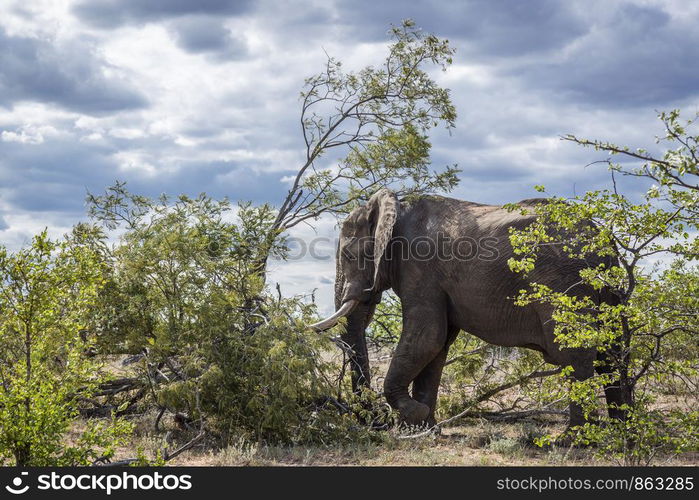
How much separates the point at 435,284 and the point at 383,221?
4.38 ft

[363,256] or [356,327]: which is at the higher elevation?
[363,256]

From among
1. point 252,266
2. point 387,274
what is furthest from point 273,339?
point 387,274

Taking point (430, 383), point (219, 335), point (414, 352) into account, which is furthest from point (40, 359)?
point (430, 383)

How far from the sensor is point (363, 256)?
13.1 meters

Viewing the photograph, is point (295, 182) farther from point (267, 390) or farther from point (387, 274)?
point (267, 390)

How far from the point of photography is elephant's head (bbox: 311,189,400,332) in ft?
41.4

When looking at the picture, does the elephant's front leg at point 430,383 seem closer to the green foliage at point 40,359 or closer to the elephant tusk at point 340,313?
the elephant tusk at point 340,313

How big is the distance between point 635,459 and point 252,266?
5.80 meters

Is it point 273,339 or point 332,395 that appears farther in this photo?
point 332,395

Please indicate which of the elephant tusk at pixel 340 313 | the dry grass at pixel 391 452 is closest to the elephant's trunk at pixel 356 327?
the elephant tusk at pixel 340 313

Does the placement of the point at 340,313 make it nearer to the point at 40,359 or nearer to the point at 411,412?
the point at 411,412

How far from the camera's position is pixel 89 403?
13.3 m

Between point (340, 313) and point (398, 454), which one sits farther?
point (340, 313)

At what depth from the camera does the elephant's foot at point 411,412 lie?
1205 centimetres
